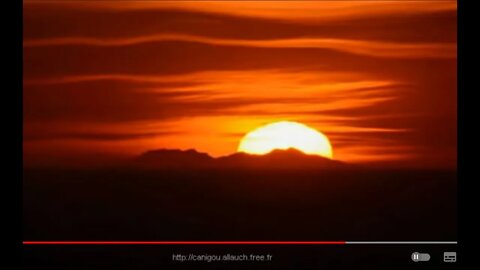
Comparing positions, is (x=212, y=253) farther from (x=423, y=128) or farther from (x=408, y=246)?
(x=423, y=128)

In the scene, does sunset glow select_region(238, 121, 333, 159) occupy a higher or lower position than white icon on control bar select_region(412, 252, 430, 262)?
higher

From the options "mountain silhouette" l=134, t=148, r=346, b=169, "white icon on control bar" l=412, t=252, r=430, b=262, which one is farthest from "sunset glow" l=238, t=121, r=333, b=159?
"white icon on control bar" l=412, t=252, r=430, b=262

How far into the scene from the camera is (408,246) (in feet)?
6.42

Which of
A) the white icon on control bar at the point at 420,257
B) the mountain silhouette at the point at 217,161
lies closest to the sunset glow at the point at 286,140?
the mountain silhouette at the point at 217,161

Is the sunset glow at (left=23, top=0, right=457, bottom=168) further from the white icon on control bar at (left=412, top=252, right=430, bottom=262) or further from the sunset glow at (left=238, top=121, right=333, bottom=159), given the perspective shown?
the white icon on control bar at (left=412, top=252, right=430, bottom=262)

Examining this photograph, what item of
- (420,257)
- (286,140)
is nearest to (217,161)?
(286,140)

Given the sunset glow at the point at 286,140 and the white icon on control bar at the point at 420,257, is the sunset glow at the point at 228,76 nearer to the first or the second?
the sunset glow at the point at 286,140

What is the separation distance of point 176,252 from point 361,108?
0.69 metres

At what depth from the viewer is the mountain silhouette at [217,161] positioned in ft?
6.38

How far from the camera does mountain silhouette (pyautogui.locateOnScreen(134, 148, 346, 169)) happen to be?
1943 mm

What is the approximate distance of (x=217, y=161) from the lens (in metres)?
1.95

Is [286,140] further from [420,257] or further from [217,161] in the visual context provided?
[420,257]

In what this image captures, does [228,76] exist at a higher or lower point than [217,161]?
higher

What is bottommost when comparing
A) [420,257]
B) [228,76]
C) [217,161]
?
[420,257]
